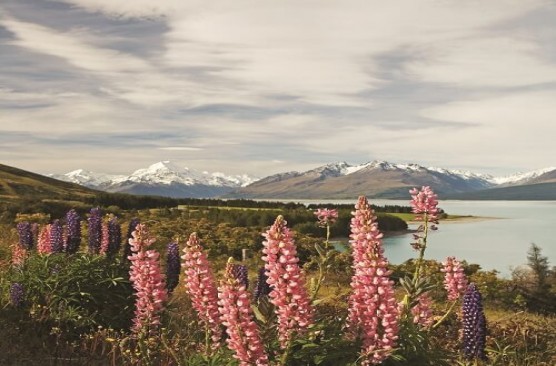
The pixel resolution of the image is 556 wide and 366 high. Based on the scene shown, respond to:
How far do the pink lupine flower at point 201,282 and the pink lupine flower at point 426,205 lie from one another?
2298 mm

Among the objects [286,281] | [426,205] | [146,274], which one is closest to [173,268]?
[146,274]

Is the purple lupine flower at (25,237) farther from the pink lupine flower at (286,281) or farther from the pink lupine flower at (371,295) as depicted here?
the pink lupine flower at (371,295)

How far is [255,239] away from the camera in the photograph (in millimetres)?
37406

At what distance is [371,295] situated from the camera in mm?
4723

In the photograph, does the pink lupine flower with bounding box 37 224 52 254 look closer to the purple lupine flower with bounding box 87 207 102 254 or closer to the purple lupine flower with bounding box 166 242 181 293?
the purple lupine flower with bounding box 87 207 102 254

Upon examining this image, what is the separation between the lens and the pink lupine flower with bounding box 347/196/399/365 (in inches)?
184

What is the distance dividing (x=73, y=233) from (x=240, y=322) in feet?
21.5

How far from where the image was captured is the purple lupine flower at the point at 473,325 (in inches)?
271

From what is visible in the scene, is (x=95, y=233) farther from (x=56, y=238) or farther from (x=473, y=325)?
(x=473, y=325)

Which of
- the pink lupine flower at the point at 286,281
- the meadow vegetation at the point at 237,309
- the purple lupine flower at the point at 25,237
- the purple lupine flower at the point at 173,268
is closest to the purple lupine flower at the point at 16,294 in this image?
the meadow vegetation at the point at 237,309

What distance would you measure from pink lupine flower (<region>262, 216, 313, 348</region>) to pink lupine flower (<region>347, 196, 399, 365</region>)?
1.56ft

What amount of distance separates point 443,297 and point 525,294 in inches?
196

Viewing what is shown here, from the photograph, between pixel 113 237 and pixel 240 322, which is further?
pixel 113 237

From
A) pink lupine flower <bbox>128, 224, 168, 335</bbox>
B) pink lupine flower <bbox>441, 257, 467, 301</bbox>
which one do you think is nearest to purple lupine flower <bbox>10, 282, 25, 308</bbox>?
pink lupine flower <bbox>128, 224, 168, 335</bbox>
